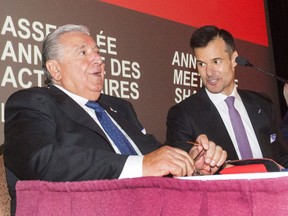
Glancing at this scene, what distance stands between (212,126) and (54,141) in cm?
131

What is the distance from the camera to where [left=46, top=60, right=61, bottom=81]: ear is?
1871 millimetres

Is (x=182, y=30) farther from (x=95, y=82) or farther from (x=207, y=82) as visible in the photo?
(x=95, y=82)

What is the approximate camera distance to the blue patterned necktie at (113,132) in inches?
66.5

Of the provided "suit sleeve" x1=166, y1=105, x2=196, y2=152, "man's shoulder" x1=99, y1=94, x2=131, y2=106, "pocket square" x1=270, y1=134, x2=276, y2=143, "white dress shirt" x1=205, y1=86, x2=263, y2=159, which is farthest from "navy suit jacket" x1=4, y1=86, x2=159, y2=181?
"pocket square" x1=270, y1=134, x2=276, y2=143

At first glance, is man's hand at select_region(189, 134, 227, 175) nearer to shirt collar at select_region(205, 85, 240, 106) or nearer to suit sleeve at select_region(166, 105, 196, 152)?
suit sleeve at select_region(166, 105, 196, 152)

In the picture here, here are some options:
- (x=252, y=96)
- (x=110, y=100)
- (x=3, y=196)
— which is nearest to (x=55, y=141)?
(x=3, y=196)

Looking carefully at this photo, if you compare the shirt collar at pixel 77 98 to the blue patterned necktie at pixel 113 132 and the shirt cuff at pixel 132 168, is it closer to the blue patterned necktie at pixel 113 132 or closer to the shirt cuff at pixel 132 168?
the blue patterned necktie at pixel 113 132

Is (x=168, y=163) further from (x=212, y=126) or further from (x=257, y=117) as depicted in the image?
(x=257, y=117)

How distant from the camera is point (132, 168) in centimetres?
114

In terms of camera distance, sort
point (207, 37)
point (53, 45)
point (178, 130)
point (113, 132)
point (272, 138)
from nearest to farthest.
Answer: point (113, 132), point (53, 45), point (178, 130), point (272, 138), point (207, 37)

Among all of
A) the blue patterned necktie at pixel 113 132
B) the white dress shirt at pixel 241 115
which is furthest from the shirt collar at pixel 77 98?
the white dress shirt at pixel 241 115

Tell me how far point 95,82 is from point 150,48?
108cm

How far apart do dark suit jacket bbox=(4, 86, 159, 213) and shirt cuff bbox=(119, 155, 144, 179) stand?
2cm

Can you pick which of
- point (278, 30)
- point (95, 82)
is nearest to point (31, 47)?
point (95, 82)
